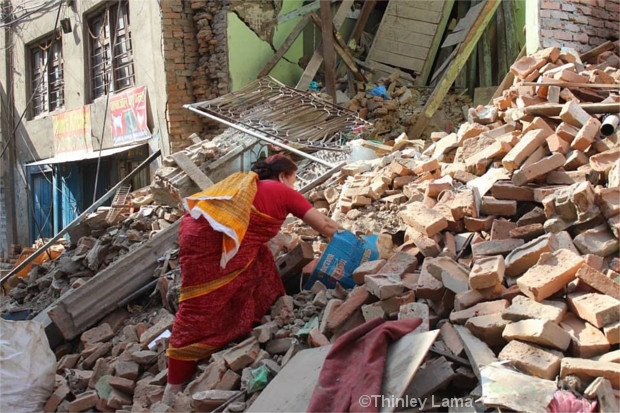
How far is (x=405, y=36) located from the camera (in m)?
11.1

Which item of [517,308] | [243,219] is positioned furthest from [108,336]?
[517,308]

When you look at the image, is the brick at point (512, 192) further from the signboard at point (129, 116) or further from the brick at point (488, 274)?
the signboard at point (129, 116)

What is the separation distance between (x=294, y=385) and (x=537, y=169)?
2.18 meters

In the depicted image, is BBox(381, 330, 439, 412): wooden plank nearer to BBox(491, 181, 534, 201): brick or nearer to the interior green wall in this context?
BBox(491, 181, 534, 201): brick

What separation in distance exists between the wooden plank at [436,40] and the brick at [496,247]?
7650 mm

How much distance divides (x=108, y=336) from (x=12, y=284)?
12.1 feet

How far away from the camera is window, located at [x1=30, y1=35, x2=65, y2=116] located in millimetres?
13977

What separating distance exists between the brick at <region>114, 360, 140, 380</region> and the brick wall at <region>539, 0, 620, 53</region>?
5242 mm

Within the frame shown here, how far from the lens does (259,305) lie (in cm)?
415

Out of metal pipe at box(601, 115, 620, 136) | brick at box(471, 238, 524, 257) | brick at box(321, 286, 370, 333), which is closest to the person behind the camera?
brick at box(321, 286, 370, 333)

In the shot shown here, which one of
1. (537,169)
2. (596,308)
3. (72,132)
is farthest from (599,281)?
(72,132)

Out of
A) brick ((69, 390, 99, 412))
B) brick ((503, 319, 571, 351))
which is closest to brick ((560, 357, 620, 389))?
brick ((503, 319, 571, 351))

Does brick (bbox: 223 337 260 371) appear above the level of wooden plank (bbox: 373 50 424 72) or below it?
below

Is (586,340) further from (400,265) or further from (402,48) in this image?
(402,48)
